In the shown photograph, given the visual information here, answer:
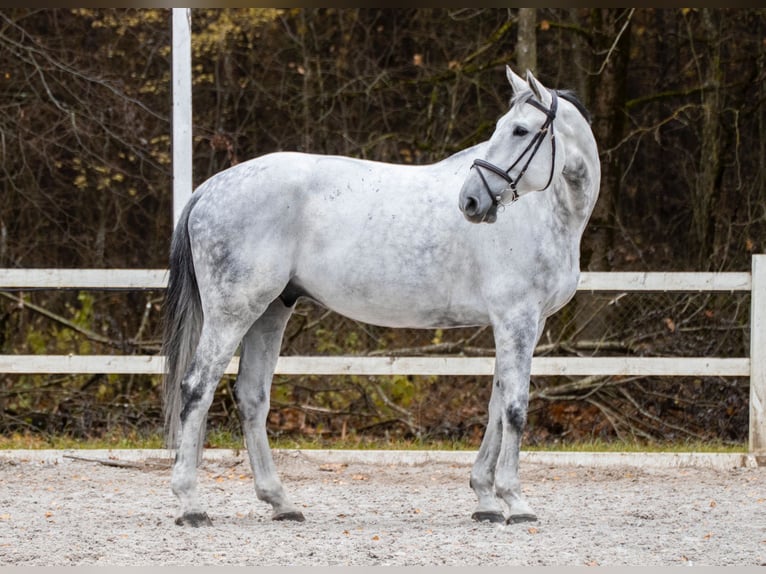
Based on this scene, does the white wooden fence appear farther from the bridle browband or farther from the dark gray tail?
the bridle browband

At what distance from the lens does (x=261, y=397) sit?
544 cm

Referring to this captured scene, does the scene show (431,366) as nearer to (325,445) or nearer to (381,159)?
(325,445)

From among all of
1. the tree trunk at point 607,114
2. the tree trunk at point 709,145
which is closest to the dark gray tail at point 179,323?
the tree trunk at point 607,114

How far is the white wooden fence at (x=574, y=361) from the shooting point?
23.9 ft

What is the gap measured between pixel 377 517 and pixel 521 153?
6.51 feet

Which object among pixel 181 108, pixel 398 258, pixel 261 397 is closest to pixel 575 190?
pixel 398 258

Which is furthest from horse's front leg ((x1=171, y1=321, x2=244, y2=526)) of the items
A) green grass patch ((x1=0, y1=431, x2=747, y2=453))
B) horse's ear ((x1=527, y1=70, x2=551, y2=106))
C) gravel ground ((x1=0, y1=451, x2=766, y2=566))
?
green grass patch ((x1=0, y1=431, x2=747, y2=453))

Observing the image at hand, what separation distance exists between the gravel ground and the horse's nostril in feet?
4.72

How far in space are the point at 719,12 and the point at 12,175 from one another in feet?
22.9

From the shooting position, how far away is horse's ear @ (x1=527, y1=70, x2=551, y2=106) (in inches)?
196

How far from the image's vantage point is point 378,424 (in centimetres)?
927

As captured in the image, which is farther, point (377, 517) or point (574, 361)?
point (574, 361)

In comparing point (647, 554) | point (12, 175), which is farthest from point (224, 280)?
point (12, 175)

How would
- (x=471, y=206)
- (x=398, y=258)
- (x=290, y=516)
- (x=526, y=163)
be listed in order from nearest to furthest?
(x=471, y=206) < (x=526, y=163) < (x=398, y=258) < (x=290, y=516)
